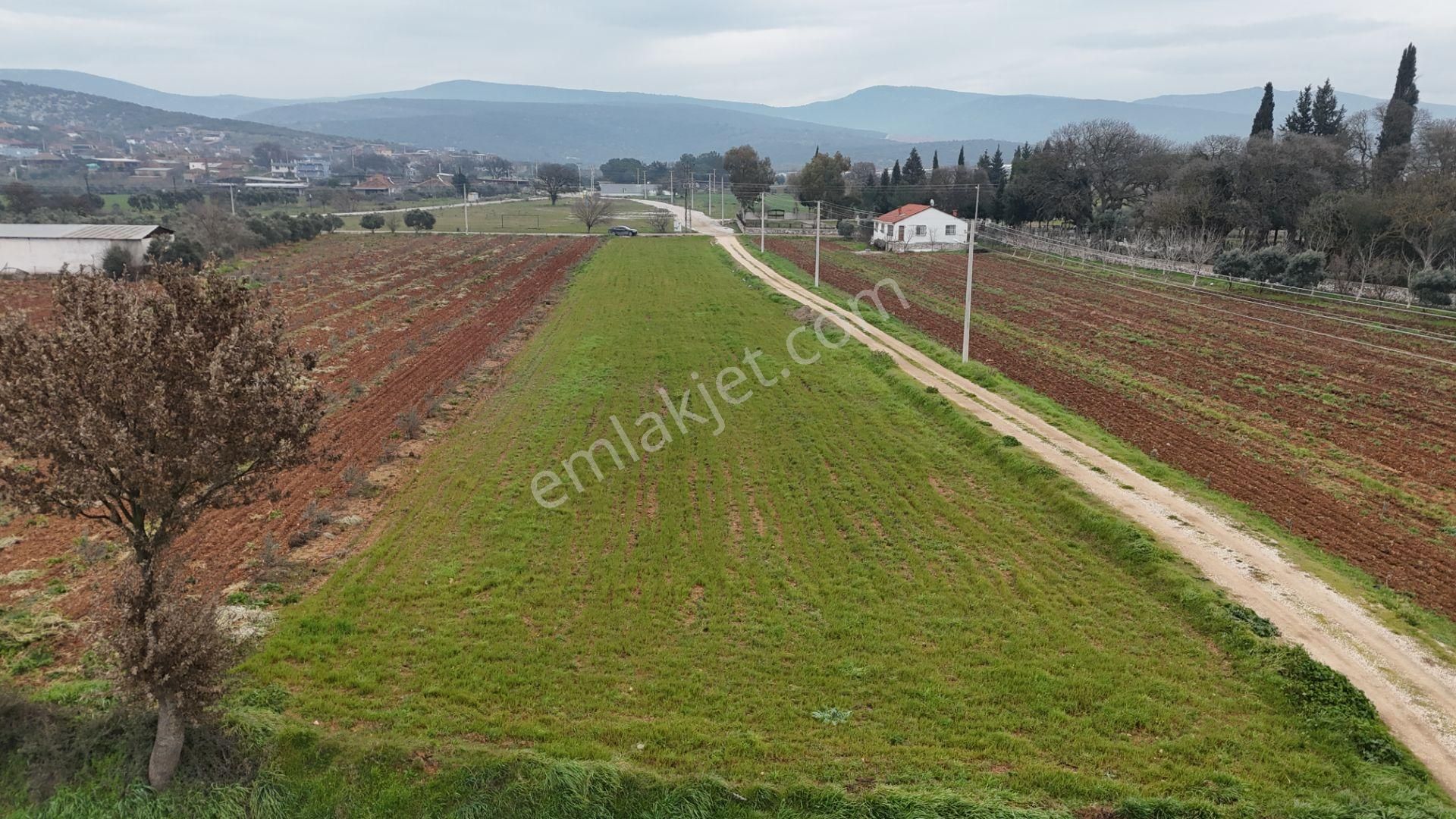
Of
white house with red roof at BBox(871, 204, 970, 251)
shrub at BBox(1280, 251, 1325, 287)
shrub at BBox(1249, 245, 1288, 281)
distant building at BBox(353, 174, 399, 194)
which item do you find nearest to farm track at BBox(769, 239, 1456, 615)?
shrub at BBox(1280, 251, 1325, 287)

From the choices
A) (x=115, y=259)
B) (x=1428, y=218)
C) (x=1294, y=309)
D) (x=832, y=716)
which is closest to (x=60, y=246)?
(x=115, y=259)

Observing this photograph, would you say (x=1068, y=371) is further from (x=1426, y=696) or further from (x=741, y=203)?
(x=741, y=203)

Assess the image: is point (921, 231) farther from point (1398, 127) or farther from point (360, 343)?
point (360, 343)

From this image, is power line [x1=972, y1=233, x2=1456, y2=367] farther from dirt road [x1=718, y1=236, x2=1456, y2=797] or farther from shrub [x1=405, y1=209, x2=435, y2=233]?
shrub [x1=405, y1=209, x2=435, y2=233]

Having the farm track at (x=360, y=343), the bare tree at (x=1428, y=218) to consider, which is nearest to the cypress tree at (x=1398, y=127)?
the bare tree at (x=1428, y=218)

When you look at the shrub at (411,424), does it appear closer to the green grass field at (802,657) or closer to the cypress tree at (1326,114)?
the green grass field at (802,657)

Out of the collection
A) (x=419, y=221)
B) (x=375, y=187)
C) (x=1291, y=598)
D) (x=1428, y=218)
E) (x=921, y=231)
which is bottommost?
(x=1291, y=598)
